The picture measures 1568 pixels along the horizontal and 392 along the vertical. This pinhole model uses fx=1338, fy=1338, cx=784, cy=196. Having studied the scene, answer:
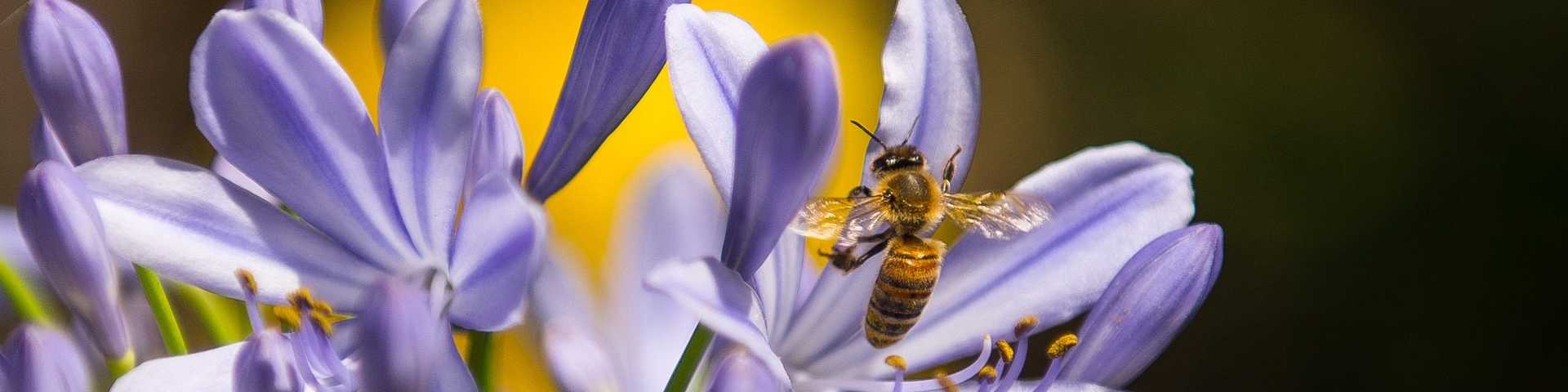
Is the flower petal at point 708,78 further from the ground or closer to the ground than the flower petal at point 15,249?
further from the ground

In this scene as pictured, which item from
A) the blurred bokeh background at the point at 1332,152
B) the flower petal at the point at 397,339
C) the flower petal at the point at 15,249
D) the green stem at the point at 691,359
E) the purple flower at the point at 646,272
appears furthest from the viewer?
the blurred bokeh background at the point at 1332,152

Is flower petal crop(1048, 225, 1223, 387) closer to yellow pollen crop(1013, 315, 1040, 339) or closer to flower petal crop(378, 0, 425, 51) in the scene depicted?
yellow pollen crop(1013, 315, 1040, 339)

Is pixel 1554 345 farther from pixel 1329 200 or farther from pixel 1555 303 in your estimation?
pixel 1329 200

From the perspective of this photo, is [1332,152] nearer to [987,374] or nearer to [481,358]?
[987,374]

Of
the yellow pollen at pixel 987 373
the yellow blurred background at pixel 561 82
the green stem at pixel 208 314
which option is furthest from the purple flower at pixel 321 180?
the yellow blurred background at pixel 561 82

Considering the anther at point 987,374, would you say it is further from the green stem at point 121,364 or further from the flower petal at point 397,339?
the green stem at point 121,364

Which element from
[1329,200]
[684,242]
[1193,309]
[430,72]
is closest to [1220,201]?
[1329,200]

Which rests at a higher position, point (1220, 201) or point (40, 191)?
point (40, 191)
